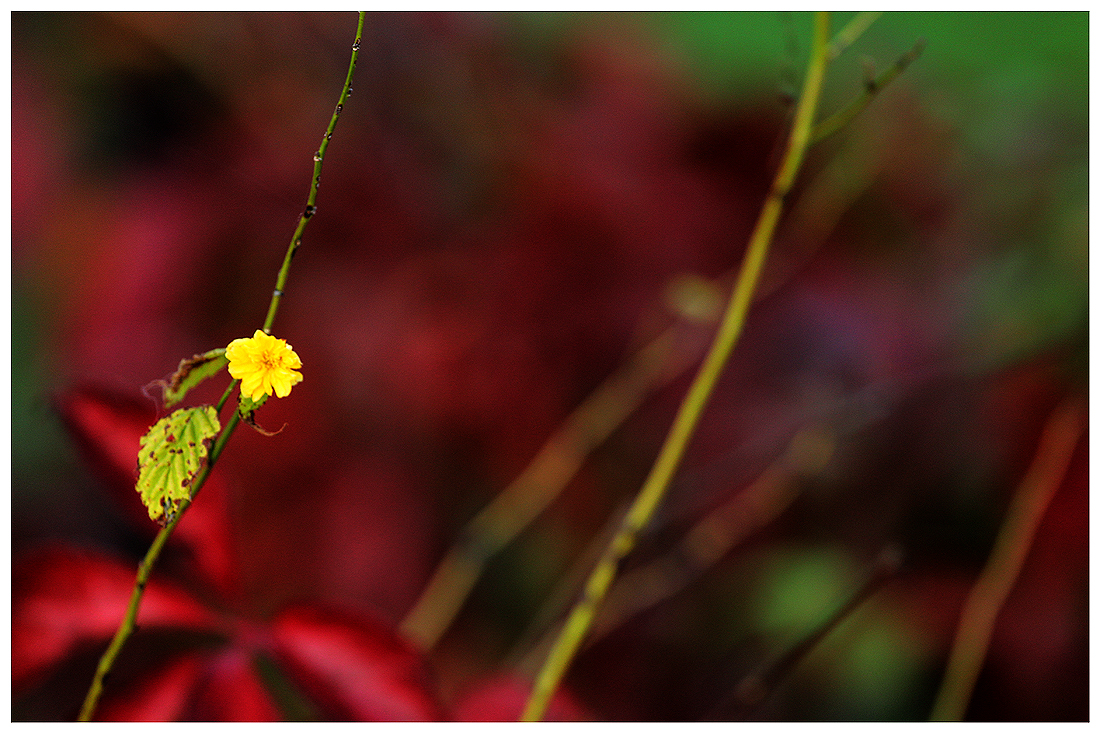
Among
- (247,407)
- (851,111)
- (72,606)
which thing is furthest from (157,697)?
(851,111)

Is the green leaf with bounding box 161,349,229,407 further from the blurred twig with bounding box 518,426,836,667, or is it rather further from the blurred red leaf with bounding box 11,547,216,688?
the blurred twig with bounding box 518,426,836,667

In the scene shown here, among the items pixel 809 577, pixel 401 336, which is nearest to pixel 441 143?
pixel 401 336

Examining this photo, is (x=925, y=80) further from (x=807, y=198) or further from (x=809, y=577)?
(x=809, y=577)

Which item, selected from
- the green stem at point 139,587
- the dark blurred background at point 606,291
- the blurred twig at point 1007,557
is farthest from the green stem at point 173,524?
the blurred twig at point 1007,557

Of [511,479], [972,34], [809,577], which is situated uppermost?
[972,34]

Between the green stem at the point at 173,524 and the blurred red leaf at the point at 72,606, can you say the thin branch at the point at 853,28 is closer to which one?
the green stem at the point at 173,524

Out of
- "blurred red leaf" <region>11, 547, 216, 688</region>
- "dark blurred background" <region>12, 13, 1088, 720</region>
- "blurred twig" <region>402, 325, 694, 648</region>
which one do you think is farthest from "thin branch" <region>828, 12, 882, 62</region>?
"blurred red leaf" <region>11, 547, 216, 688</region>
